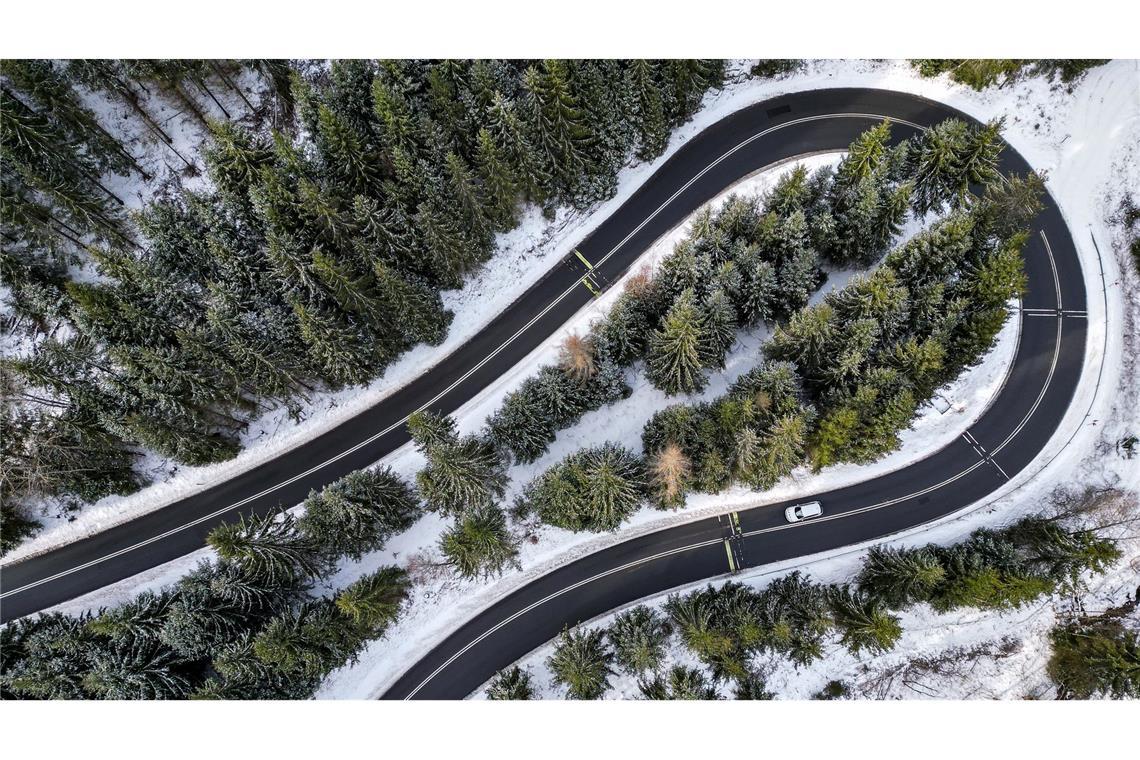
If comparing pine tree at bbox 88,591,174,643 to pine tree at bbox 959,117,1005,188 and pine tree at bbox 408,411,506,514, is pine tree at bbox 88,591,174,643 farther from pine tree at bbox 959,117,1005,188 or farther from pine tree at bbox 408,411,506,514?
pine tree at bbox 959,117,1005,188

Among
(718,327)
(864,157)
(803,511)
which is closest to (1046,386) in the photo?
(803,511)

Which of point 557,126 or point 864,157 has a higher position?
point 557,126

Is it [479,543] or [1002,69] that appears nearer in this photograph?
[479,543]

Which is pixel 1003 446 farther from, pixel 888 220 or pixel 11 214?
pixel 11 214

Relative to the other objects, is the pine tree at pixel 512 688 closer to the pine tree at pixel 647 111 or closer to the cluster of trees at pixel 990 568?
the cluster of trees at pixel 990 568

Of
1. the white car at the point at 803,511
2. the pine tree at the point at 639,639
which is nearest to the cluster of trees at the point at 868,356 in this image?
the white car at the point at 803,511

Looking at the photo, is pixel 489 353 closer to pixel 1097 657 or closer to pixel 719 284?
pixel 719 284

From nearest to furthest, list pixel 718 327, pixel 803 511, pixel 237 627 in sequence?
1. pixel 237 627
2. pixel 718 327
3. pixel 803 511
